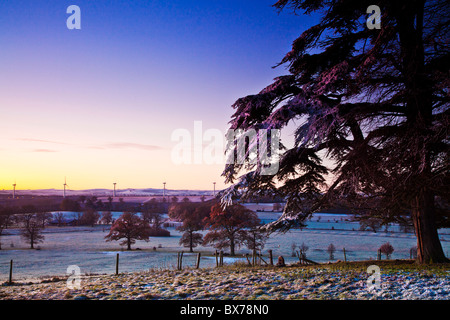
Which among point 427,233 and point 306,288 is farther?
point 427,233

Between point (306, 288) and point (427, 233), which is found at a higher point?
point (427, 233)

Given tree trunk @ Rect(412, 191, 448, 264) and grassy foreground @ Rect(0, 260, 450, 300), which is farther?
tree trunk @ Rect(412, 191, 448, 264)

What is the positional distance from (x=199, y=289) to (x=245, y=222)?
2640 centimetres

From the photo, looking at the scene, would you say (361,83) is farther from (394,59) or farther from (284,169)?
(284,169)

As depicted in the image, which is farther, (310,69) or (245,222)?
(245,222)

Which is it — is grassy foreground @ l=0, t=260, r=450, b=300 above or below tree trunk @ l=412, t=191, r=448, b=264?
below

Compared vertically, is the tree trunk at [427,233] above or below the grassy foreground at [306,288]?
above

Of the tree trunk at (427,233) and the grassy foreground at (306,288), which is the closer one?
the grassy foreground at (306,288)

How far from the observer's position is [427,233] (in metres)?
11.3

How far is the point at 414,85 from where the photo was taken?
880 cm

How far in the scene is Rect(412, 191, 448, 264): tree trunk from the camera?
11195 millimetres

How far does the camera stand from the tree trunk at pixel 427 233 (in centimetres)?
1120
